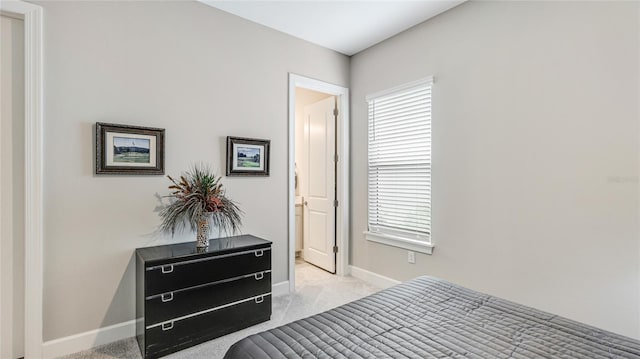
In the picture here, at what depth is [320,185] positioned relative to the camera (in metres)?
4.22

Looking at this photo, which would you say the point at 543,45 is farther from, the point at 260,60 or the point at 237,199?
the point at 237,199

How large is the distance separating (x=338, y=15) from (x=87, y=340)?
3.36 m

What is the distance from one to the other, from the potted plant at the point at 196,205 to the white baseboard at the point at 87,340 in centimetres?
77

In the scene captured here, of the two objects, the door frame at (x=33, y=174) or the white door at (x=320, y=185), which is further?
the white door at (x=320, y=185)

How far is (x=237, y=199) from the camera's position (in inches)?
119

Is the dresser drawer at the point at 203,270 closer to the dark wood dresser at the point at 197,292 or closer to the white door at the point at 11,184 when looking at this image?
the dark wood dresser at the point at 197,292

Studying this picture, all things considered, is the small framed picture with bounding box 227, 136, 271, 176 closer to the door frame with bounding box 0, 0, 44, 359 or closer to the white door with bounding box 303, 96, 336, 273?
the white door with bounding box 303, 96, 336, 273

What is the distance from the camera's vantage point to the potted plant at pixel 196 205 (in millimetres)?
2453

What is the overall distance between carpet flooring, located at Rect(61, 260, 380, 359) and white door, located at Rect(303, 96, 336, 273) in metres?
0.24

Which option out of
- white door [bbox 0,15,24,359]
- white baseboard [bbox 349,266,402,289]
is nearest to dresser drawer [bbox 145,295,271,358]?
white door [bbox 0,15,24,359]

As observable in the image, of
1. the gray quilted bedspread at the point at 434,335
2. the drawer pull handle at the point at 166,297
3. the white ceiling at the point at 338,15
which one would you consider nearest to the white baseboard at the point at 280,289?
the drawer pull handle at the point at 166,297

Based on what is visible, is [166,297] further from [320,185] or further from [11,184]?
[320,185]

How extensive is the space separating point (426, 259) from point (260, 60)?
2599 mm

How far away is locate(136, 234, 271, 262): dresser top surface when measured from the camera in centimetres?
223
